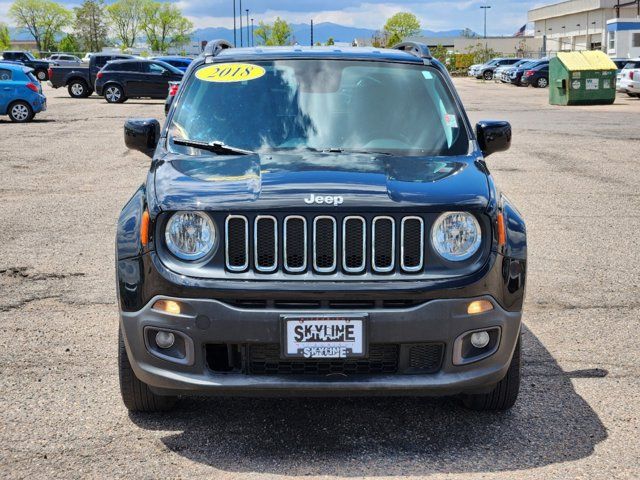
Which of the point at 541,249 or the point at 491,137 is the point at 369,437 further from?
the point at 541,249

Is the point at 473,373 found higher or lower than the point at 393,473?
higher

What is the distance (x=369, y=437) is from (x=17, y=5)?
152451 millimetres

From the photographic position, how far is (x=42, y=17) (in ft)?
472

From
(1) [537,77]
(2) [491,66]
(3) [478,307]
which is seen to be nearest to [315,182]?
(3) [478,307]

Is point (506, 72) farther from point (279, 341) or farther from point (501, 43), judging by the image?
point (501, 43)

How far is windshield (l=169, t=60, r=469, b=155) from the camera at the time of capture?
16.3 feet

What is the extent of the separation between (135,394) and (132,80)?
32.9 metres

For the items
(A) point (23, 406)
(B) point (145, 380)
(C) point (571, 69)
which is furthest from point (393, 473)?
(C) point (571, 69)

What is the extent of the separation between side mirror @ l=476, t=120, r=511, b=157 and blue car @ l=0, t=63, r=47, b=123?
22.0 metres

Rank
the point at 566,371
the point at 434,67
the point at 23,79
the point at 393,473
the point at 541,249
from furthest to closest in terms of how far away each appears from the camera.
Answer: the point at 23,79 → the point at 541,249 → the point at 434,67 → the point at 566,371 → the point at 393,473

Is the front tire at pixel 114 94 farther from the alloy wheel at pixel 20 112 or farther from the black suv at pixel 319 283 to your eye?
the black suv at pixel 319 283

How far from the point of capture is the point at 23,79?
25.6 metres

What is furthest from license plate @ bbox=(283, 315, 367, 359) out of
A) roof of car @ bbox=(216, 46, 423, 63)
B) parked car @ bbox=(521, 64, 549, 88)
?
parked car @ bbox=(521, 64, 549, 88)

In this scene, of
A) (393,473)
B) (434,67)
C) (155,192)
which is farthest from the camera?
(434,67)
